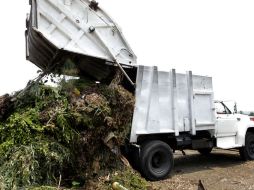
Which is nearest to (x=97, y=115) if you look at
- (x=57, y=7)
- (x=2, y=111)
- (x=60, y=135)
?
(x=60, y=135)

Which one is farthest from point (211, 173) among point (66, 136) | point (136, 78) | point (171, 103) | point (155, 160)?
point (66, 136)

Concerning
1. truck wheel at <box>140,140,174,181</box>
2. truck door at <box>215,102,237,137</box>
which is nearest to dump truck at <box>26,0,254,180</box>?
truck wheel at <box>140,140,174,181</box>

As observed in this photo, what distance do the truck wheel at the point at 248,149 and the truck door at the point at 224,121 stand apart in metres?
0.65

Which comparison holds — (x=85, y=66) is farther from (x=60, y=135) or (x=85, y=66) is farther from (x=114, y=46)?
(x=60, y=135)

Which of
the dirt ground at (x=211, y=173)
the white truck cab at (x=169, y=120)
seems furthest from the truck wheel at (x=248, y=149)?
the white truck cab at (x=169, y=120)

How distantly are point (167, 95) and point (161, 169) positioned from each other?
5.74ft

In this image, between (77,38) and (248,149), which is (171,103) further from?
(248,149)

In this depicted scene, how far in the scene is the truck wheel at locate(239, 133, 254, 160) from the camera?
10219mm

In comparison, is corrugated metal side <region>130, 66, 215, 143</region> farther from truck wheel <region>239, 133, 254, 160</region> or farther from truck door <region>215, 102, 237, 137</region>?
truck wheel <region>239, 133, 254, 160</region>

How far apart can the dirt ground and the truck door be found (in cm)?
98

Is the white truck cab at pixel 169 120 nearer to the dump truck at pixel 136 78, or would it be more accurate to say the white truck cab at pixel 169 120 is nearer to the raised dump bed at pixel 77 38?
the dump truck at pixel 136 78

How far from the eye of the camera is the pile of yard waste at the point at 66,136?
17.7 ft

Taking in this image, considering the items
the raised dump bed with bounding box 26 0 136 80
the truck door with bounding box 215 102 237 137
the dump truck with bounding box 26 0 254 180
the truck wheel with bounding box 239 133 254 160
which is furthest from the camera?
the truck wheel with bounding box 239 133 254 160

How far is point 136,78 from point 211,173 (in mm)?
3293
